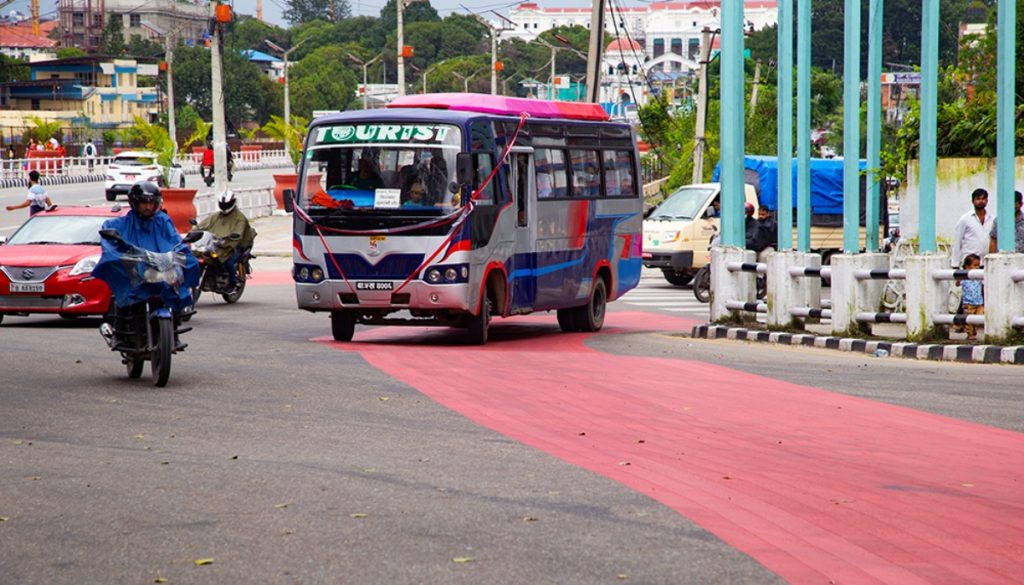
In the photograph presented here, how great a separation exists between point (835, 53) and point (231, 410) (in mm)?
69378

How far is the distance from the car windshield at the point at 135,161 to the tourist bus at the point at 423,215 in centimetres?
4567

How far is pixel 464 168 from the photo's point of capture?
1759 centimetres

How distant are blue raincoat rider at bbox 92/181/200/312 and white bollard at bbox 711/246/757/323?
340 inches

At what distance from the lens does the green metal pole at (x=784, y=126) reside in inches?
772

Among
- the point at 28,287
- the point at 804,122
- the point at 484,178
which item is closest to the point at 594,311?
the point at 804,122

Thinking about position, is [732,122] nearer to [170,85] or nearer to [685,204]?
[685,204]

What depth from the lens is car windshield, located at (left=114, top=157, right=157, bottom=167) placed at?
2491 inches

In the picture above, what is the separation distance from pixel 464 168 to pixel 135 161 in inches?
1957

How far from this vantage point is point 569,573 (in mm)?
6504

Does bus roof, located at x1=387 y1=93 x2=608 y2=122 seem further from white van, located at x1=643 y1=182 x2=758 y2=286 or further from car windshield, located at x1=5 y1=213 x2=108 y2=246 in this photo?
white van, located at x1=643 y1=182 x2=758 y2=286

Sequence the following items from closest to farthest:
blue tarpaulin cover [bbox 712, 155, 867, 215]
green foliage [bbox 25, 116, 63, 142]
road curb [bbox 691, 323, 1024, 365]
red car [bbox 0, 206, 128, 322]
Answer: road curb [bbox 691, 323, 1024, 365]
red car [bbox 0, 206, 128, 322]
blue tarpaulin cover [bbox 712, 155, 867, 215]
green foliage [bbox 25, 116, 63, 142]

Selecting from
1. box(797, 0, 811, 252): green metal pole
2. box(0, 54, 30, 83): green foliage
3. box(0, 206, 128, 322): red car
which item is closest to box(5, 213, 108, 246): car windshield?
box(0, 206, 128, 322): red car

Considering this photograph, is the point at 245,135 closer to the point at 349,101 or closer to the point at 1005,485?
the point at 349,101

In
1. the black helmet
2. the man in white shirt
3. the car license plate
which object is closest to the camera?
the black helmet
